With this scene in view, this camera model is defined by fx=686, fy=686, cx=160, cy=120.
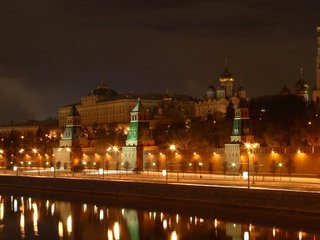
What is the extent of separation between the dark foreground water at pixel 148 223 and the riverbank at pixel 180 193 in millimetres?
456

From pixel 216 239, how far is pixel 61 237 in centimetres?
629

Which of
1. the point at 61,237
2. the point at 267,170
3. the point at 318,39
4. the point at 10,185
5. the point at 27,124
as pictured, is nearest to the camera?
the point at 61,237

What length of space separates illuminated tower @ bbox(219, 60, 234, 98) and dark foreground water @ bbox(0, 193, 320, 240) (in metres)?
58.3

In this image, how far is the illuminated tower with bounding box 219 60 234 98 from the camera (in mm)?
93375

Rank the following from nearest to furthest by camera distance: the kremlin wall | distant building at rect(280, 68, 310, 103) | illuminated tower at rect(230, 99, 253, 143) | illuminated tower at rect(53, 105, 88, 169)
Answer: the kremlin wall < illuminated tower at rect(230, 99, 253, 143) < illuminated tower at rect(53, 105, 88, 169) < distant building at rect(280, 68, 310, 103)

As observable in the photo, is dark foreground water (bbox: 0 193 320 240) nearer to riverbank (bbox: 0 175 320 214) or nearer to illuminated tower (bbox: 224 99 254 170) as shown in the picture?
riverbank (bbox: 0 175 320 214)

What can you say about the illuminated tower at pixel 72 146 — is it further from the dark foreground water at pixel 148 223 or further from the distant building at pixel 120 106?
the distant building at pixel 120 106

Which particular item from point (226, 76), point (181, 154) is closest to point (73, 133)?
point (181, 154)

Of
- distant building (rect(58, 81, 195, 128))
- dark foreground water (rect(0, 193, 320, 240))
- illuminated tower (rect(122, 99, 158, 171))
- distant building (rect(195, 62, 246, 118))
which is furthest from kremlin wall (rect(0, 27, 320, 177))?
distant building (rect(58, 81, 195, 128))

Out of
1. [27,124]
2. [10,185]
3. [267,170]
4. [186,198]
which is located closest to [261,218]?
[186,198]

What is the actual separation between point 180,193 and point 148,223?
466 cm

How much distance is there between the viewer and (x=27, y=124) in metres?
127

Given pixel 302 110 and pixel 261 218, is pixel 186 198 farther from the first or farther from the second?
pixel 302 110

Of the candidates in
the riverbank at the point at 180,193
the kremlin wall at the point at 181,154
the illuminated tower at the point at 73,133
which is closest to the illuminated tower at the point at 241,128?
the kremlin wall at the point at 181,154
